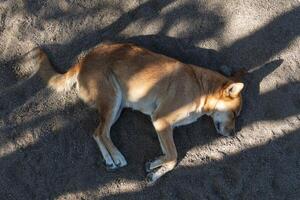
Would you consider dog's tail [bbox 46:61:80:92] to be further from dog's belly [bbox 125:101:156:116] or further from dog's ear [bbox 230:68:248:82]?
dog's ear [bbox 230:68:248:82]

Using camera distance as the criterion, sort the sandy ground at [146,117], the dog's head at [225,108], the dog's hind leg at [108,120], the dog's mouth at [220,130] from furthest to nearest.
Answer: the dog's mouth at [220,130] < the dog's head at [225,108] < the sandy ground at [146,117] < the dog's hind leg at [108,120]

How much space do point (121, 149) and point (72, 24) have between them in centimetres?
175

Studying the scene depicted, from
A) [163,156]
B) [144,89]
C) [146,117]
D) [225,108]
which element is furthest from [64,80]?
[225,108]

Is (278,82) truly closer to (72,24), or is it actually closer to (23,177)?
(72,24)

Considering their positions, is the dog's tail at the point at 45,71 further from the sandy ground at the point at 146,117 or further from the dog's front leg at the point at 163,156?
the dog's front leg at the point at 163,156

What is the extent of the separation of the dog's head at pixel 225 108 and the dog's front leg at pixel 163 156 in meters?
0.66

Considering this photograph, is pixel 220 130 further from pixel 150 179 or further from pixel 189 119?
pixel 150 179

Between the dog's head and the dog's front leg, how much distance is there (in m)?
0.66

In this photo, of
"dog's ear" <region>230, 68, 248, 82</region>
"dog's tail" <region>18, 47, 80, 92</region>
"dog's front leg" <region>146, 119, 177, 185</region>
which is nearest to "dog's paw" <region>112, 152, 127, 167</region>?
"dog's front leg" <region>146, 119, 177, 185</region>

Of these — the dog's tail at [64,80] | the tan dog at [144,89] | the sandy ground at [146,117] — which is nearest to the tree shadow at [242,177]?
the sandy ground at [146,117]

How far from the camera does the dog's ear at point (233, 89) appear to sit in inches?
246

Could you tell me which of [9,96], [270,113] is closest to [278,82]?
[270,113]

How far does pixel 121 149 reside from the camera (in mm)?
6484

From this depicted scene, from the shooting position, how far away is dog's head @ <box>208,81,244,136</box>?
641 centimetres
